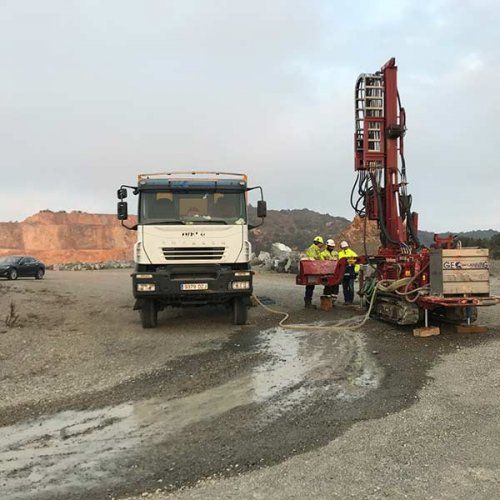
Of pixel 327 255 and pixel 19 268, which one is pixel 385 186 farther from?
pixel 19 268

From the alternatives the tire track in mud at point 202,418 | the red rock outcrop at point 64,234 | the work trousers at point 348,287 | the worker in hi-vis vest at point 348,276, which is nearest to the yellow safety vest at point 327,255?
the worker in hi-vis vest at point 348,276

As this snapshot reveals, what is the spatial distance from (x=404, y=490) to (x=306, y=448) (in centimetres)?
102

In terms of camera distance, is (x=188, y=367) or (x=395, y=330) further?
(x=395, y=330)

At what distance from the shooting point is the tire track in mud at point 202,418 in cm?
413

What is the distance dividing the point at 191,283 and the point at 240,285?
3.20ft

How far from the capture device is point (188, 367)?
24.9 feet

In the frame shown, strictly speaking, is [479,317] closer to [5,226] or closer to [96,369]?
[96,369]

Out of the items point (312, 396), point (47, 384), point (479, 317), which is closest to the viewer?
point (312, 396)

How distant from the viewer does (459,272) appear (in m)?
9.29

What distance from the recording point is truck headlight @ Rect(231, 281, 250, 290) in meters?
10.4

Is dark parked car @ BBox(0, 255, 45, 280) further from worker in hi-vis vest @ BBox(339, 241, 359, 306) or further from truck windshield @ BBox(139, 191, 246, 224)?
worker in hi-vis vest @ BBox(339, 241, 359, 306)

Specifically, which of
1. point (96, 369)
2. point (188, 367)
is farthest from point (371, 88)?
point (96, 369)

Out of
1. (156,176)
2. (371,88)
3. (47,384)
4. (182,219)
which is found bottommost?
(47,384)

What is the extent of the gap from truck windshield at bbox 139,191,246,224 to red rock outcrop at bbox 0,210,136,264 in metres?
64.7
